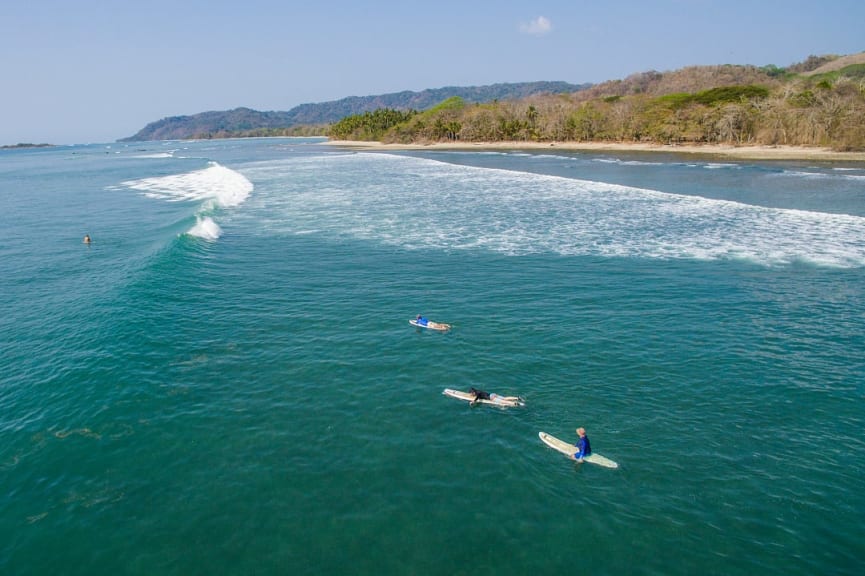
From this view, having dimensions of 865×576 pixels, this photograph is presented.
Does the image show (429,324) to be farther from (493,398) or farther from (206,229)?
(206,229)

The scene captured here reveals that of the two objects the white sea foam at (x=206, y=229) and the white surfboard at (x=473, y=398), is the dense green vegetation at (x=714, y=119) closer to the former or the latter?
the white sea foam at (x=206, y=229)

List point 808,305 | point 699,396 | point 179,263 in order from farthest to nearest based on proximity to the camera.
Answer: point 179,263 → point 808,305 → point 699,396

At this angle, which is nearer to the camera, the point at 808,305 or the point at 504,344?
the point at 504,344

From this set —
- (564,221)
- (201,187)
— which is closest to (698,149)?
(564,221)

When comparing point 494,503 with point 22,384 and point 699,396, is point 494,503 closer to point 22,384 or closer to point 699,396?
point 699,396

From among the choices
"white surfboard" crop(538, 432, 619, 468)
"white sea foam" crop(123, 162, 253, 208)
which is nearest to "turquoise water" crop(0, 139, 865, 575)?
"white surfboard" crop(538, 432, 619, 468)

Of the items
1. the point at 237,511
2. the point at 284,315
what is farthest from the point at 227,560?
the point at 284,315
